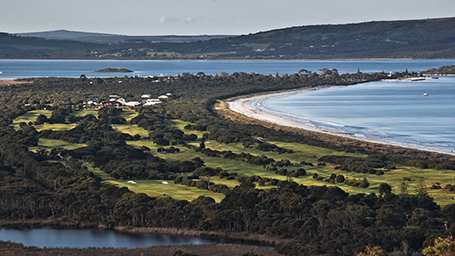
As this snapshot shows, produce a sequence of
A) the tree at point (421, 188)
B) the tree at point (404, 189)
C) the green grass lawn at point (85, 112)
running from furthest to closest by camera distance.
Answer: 1. the green grass lawn at point (85, 112)
2. the tree at point (404, 189)
3. the tree at point (421, 188)

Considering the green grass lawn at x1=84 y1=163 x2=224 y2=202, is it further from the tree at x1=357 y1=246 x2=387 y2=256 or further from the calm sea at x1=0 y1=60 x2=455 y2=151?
the calm sea at x1=0 y1=60 x2=455 y2=151

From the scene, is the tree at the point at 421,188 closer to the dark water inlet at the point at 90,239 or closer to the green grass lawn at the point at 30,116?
the dark water inlet at the point at 90,239

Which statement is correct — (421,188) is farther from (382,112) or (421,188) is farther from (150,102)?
(150,102)

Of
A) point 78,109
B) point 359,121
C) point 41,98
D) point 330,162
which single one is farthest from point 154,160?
point 41,98

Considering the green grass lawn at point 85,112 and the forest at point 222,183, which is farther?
the green grass lawn at point 85,112

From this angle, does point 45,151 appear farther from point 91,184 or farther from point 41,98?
point 41,98

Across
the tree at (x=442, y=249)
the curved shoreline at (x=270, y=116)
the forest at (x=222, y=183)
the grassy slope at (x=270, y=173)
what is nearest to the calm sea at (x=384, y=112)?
the curved shoreline at (x=270, y=116)
